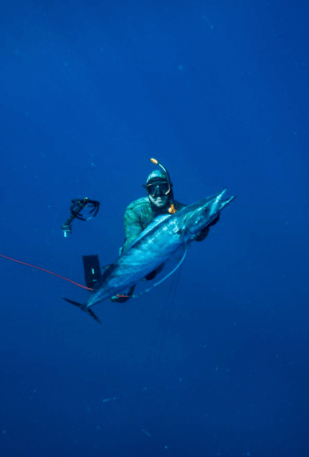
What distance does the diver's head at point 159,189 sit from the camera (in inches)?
101

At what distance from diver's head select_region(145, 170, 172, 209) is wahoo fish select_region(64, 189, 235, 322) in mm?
1040

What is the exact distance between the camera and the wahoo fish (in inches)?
56.2

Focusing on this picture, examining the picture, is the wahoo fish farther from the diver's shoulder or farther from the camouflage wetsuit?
the diver's shoulder

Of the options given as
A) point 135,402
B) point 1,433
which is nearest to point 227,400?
point 135,402

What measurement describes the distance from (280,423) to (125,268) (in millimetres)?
7470

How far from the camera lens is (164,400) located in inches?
239

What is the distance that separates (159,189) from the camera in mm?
2576

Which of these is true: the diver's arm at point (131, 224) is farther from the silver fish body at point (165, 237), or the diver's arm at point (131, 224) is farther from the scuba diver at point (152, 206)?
the silver fish body at point (165, 237)

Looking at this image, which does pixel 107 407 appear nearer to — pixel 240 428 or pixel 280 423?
pixel 240 428

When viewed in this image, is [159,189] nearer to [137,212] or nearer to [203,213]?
[137,212]

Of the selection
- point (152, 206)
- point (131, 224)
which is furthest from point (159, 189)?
point (131, 224)

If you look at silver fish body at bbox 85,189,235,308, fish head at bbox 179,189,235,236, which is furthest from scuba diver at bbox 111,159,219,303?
fish head at bbox 179,189,235,236

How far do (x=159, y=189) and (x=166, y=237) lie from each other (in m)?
1.19

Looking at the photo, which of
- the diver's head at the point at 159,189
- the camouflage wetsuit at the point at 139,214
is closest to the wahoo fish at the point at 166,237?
the camouflage wetsuit at the point at 139,214
